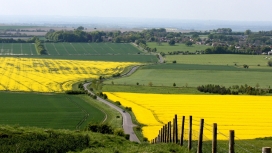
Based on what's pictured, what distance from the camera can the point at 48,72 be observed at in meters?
81.2

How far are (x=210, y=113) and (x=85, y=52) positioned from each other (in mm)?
91679

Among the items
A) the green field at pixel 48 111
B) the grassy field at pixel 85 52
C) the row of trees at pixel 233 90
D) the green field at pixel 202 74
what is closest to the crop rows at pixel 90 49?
the grassy field at pixel 85 52

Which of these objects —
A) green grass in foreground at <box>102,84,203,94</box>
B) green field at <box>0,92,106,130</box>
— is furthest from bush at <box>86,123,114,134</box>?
green grass in foreground at <box>102,84,203,94</box>

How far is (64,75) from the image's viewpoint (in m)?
77.8

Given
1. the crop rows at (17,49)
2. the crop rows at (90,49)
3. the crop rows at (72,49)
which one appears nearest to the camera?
the crop rows at (17,49)

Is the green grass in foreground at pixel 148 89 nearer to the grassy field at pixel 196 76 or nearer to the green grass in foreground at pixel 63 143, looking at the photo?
the grassy field at pixel 196 76

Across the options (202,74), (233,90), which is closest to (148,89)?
(233,90)

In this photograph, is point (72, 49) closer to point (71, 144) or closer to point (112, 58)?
point (112, 58)

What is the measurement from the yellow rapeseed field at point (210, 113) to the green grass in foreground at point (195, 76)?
1977 cm

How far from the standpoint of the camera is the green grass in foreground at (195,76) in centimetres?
7106

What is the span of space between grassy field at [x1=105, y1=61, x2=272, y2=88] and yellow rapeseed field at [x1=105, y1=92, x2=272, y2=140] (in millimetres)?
19774

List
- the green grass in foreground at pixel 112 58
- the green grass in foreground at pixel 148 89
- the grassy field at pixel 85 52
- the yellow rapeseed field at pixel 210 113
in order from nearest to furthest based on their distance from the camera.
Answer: the yellow rapeseed field at pixel 210 113, the green grass in foreground at pixel 148 89, the green grass in foreground at pixel 112 58, the grassy field at pixel 85 52

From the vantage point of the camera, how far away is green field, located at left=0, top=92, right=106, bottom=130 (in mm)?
35438

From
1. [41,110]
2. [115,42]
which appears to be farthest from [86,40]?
[41,110]
